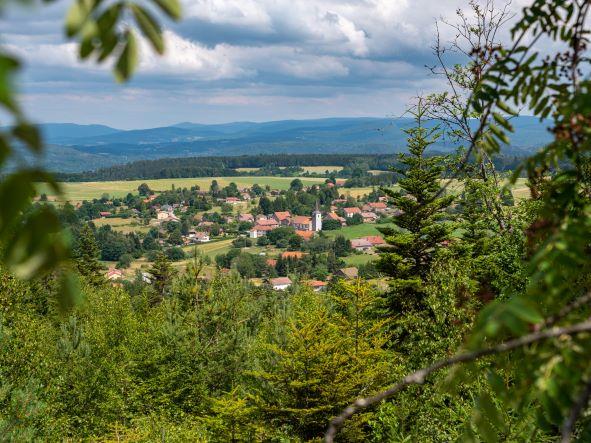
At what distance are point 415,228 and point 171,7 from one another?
20507 mm

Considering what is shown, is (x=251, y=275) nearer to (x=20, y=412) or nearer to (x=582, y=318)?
(x=20, y=412)

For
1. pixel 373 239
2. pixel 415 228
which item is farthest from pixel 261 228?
pixel 415 228

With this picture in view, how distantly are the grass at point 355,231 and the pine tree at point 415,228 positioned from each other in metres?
101

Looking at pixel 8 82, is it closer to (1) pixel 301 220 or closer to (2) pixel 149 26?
Answer: (2) pixel 149 26

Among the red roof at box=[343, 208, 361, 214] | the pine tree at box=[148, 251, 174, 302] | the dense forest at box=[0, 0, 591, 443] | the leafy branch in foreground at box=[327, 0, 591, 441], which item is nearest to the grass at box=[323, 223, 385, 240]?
the red roof at box=[343, 208, 361, 214]

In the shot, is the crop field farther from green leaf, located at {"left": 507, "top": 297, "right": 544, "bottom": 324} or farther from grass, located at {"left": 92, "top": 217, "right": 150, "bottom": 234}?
green leaf, located at {"left": 507, "top": 297, "right": 544, "bottom": 324}

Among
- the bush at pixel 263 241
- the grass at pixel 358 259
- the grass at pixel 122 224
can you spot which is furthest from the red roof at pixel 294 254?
the grass at pixel 122 224

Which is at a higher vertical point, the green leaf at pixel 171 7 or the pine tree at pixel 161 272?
the green leaf at pixel 171 7

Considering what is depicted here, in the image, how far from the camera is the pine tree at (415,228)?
19938mm

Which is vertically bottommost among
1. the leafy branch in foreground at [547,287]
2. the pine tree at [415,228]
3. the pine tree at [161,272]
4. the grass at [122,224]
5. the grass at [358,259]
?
the grass at [358,259]

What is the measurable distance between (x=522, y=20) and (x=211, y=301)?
2030 cm

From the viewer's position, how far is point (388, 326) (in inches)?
669

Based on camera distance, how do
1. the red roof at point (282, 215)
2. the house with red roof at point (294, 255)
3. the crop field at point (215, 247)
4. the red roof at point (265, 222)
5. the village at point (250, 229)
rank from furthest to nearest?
the red roof at point (282, 215) → the red roof at point (265, 222) → the crop field at point (215, 247) → the house with red roof at point (294, 255) → the village at point (250, 229)

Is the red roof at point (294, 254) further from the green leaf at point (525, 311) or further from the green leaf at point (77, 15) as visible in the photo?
the green leaf at point (77, 15)
